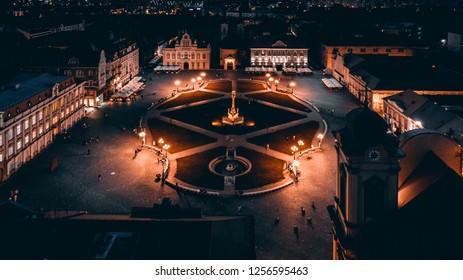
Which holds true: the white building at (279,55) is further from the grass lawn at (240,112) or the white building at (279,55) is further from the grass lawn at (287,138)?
the grass lawn at (287,138)

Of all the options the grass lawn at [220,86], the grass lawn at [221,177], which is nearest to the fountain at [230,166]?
the grass lawn at [221,177]

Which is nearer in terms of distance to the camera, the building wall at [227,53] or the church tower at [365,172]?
the church tower at [365,172]

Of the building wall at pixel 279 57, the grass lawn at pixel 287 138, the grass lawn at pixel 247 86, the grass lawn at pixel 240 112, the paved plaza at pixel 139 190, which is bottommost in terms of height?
the paved plaza at pixel 139 190

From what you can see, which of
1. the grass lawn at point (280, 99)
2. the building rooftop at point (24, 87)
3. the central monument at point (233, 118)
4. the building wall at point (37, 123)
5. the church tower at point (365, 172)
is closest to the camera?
the church tower at point (365, 172)

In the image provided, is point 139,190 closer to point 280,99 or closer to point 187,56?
Result: point 280,99

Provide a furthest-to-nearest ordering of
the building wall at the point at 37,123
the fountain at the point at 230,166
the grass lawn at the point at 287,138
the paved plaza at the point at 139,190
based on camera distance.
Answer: the grass lawn at the point at 287,138 < the building wall at the point at 37,123 < the fountain at the point at 230,166 < the paved plaza at the point at 139,190

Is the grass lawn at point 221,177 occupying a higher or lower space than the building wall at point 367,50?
lower

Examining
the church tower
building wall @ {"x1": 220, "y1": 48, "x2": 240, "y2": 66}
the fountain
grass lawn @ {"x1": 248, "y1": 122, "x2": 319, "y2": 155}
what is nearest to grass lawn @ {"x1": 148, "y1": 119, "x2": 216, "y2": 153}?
the fountain

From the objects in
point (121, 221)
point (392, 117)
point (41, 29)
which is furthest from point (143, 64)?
point (121, 221)

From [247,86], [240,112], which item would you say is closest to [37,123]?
[240,112]
